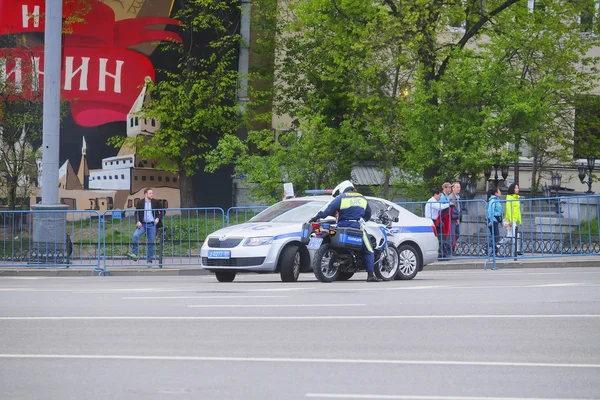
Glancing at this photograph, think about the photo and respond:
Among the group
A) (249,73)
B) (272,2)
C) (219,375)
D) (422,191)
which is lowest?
(219,375)

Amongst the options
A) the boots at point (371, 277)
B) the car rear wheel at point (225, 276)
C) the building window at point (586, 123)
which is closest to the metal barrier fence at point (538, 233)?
the car rear wheel at point (225, 276)

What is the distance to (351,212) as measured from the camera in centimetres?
1914

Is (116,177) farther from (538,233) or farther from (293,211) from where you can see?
(293,211)

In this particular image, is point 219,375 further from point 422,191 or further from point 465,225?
point 422,191

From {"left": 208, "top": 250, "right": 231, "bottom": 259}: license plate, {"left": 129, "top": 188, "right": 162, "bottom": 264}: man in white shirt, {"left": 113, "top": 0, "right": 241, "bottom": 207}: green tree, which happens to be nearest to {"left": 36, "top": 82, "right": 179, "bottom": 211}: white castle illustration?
{"left": 113, "top": 0, "right": 241, "bottom": 207}: green tree

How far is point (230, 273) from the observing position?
20.8 metres

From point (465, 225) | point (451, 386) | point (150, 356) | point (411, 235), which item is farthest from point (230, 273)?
point (451, 386)

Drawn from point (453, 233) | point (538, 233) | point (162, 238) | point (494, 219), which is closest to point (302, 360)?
point (162, 238)

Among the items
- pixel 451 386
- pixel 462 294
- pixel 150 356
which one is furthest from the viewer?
pixel 462 294

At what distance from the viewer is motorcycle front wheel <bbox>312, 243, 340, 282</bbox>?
19.0 meters

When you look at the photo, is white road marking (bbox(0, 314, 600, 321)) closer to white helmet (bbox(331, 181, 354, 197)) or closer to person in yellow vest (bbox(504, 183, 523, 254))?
white helmet (bbox(331, 181, 354, 197))

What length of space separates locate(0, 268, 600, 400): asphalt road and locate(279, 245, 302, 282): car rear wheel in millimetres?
3396

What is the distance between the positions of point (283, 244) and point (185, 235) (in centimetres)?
699

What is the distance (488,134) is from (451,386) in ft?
84.6
